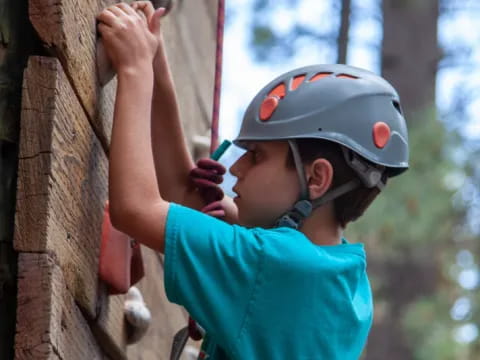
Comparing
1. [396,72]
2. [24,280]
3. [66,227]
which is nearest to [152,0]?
[66,227]

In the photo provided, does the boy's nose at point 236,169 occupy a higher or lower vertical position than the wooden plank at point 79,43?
lower

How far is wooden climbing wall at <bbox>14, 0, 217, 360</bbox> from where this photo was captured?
2086 millimetres

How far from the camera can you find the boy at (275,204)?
90.3 inches

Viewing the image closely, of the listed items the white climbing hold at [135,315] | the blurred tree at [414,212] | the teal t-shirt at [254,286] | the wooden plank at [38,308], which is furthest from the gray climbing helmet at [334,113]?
the blurred tree at [414,212]

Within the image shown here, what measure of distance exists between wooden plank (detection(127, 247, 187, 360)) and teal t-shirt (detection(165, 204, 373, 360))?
0.74 m

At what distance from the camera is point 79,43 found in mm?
2330

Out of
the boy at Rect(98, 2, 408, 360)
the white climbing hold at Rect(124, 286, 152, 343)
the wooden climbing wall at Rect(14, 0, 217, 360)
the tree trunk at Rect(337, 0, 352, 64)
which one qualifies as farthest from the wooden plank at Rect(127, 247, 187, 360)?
the tree trunk at Rect(337, 0, 352, 64)

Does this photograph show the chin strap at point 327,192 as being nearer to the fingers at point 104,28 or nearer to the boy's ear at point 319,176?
the boy's ear at point 319,176

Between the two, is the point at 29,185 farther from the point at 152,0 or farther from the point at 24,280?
the point at 152,0

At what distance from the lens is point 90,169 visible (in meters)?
2.47

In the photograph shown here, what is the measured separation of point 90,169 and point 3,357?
0.52m

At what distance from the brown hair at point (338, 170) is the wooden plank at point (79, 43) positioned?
43 cm

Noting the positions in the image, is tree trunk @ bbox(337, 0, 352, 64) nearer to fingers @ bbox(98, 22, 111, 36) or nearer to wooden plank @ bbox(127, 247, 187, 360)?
wooden plank @ bbox(127, 247, 187, 360)

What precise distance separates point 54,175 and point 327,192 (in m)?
0.68
